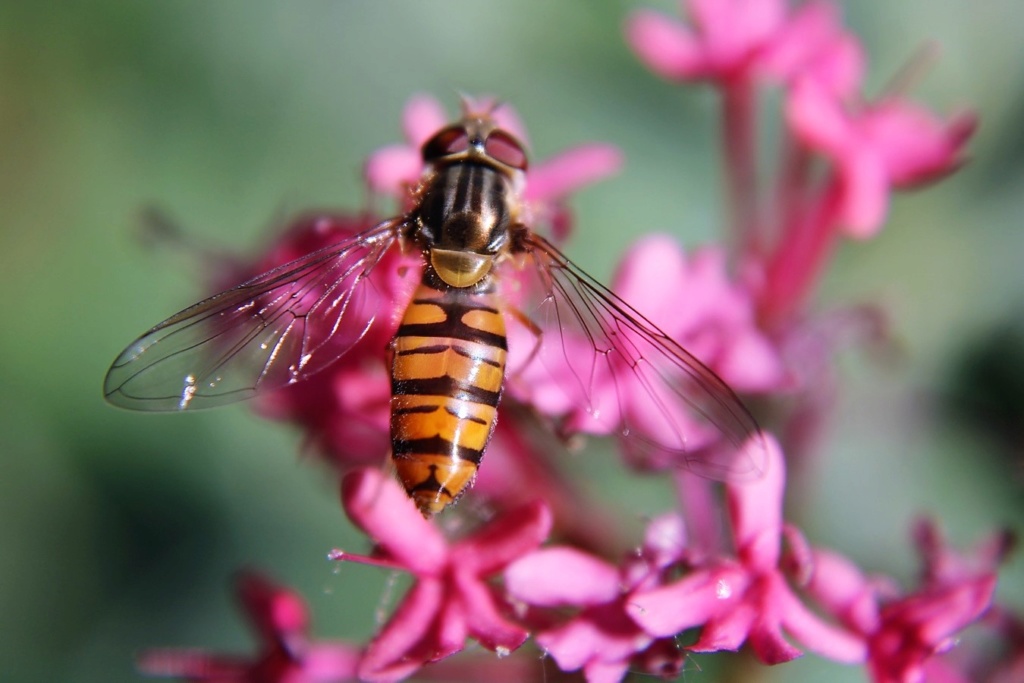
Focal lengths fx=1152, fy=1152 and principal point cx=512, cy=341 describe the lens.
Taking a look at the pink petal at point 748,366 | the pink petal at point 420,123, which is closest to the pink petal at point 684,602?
the pink petal at point 748,366

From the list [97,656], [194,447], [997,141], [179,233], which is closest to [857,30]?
[997,141]

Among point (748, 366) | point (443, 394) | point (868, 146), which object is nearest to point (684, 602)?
point (443, 394)

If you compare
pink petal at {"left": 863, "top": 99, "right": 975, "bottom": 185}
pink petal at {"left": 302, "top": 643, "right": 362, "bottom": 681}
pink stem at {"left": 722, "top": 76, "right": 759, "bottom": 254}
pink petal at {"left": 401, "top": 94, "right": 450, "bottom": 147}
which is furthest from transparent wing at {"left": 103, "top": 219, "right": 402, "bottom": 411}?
pink petal at {"left": 863, "top": 99, "right": 975, "bottom": 185}

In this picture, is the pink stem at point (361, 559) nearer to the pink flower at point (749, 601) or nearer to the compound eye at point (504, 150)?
the pink flower at point (749, 601)

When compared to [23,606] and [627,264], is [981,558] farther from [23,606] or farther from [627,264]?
[23,606]

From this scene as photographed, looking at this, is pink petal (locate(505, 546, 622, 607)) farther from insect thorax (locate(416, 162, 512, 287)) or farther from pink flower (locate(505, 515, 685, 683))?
insect thorax (locate(416, 162, 512, 287))

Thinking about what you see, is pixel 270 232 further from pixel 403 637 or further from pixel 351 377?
pixel 403 637
